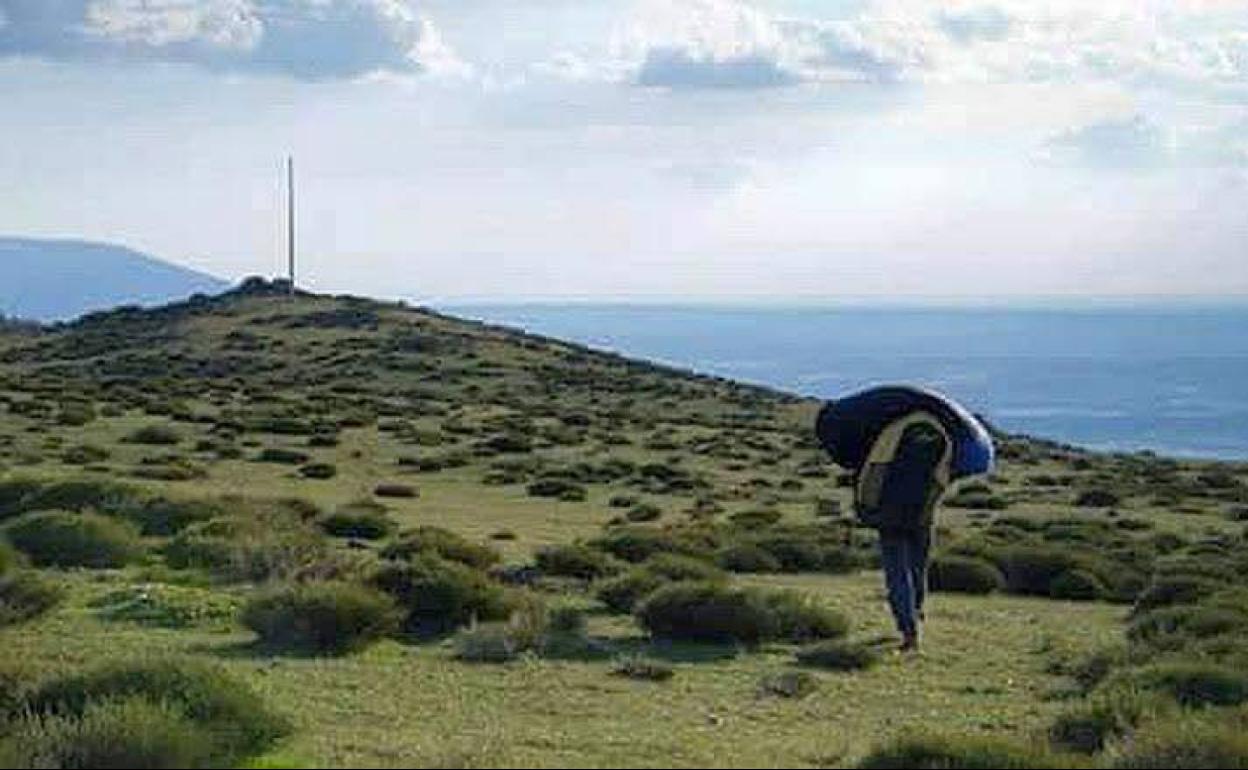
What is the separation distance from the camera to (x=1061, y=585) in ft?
80.7

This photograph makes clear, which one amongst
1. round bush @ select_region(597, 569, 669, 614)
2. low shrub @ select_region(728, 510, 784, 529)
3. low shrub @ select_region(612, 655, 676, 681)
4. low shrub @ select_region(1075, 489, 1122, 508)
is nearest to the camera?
low shrub @ select_region(612, 655, 676, 681)

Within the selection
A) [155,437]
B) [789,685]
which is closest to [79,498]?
[789,685]

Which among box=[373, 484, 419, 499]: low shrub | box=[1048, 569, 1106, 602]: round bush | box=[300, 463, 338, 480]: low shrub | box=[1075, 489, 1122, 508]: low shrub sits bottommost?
box=[1075, 489, 1122, 508]: low shrub

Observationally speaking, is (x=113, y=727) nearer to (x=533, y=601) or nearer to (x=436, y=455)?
(x=533, y=601)

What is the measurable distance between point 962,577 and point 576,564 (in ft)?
16.5

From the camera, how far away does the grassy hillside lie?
1241 cm

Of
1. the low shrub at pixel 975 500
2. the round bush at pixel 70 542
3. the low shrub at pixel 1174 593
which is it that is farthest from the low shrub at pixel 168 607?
the low shrub at pixel 975 500

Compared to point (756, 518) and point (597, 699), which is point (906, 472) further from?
point (756, 518)

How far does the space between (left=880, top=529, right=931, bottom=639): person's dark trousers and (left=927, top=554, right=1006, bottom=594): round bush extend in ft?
21.9

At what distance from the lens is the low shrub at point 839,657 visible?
53.3 ft

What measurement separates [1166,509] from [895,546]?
96.4 feet

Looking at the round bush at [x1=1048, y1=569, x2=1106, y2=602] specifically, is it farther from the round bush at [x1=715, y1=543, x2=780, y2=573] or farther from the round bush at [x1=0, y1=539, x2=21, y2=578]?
the round bush at [x1=0, y1=539, x2=21, y2=578]

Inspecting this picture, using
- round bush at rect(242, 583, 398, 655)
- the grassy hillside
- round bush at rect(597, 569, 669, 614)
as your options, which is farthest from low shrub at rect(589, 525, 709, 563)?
round bush at rect(242, 583, 398, 655)

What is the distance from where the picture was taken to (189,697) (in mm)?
11812
